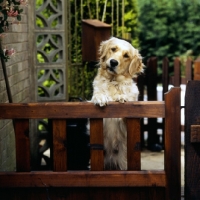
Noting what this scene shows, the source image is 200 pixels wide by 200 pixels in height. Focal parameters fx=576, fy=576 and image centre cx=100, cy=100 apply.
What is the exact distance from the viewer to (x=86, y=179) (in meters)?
4.27

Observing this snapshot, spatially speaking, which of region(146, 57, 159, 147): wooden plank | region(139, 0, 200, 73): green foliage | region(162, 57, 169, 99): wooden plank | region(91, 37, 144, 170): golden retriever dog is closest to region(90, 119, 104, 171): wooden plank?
region(91, 37, 144, 170): golden retriever dog

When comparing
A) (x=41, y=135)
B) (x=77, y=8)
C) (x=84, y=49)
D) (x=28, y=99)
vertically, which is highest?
(x=77, y=8)

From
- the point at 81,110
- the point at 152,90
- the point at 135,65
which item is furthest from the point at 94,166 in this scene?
the point at 152,90

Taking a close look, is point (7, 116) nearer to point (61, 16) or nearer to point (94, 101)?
point (94, 101)

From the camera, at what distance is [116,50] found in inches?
206

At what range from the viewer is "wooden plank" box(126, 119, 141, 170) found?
4242 mm

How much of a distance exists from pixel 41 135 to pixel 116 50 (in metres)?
2.45

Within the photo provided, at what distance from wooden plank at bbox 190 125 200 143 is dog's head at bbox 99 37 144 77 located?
4.07 ft

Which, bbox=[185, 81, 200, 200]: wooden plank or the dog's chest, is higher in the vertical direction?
the dog's chest

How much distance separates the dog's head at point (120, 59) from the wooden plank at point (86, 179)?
47.5 inches

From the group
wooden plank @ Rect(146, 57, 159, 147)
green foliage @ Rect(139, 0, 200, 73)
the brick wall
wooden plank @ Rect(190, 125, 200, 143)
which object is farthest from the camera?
green foliage @ Rect(139, 0, 200, 73)

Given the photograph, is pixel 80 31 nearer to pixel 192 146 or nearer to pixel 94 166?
pixel 94 166

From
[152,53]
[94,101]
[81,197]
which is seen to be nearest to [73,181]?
[81,197]

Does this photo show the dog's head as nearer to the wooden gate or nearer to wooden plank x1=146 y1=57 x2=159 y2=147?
the wooden gate
